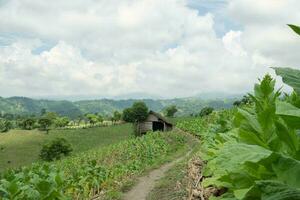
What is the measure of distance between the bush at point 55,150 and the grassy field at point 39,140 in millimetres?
4108

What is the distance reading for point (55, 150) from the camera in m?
68.8

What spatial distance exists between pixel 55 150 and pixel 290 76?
68.6 m

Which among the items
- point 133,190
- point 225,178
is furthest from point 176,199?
point 225,178

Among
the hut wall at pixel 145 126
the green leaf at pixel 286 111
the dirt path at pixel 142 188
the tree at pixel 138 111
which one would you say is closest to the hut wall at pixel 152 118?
the hut wall at pixel 145 126

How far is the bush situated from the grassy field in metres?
4.11

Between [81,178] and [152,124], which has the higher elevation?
[81,178]

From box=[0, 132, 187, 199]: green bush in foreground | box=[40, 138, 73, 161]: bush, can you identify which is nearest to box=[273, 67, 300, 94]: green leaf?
box=[0, 132, 187, 199]: green bush in foreground

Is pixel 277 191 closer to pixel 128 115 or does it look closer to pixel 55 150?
pixel 55 150

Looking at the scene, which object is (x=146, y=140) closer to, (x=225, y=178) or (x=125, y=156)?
(x=125, y=156)

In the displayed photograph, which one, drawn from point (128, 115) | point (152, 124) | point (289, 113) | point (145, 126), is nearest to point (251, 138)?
point (289, 113)

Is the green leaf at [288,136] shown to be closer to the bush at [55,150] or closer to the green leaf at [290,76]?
the green leaf at [290,76]

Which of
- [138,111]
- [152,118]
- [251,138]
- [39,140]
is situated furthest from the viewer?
[39,140]

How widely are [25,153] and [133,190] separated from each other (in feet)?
219

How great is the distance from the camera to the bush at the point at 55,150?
6856 centimetres
